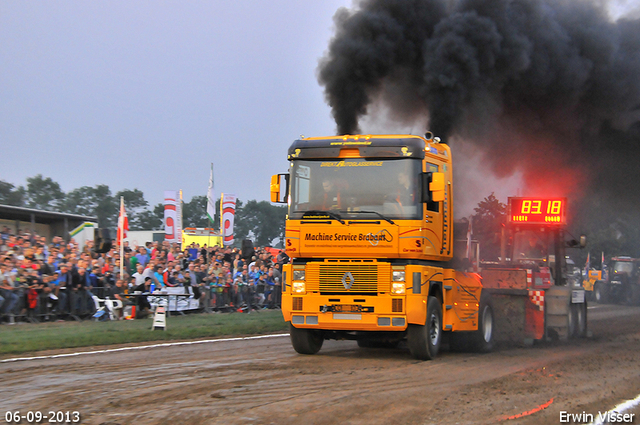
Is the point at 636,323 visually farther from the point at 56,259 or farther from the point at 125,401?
the point at 125,401

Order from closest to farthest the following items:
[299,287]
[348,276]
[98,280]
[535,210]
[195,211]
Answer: [348,276] → [299,287] → [535,210] → [98,280] → [195,211]

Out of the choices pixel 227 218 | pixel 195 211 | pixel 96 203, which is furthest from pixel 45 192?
pixel 227 218

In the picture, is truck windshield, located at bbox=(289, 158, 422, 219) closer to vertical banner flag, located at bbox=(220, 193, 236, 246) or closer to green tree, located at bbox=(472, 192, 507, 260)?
green tree, located at bbox=(472, 192, 507, 260)

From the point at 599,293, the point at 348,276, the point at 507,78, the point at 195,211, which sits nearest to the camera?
the point at 348,276

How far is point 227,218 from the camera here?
105 feet

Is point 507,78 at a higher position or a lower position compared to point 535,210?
higher

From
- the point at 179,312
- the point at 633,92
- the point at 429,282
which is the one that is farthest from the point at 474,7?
the point at 179,312

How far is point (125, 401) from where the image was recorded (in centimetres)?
678

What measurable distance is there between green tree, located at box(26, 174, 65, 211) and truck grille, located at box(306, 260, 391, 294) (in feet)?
213

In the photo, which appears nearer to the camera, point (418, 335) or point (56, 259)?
point (418, 335)

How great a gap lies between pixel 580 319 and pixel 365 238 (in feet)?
25.4

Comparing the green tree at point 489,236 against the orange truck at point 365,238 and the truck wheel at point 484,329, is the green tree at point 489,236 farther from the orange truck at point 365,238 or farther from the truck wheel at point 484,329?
the orange truck at point 365,238

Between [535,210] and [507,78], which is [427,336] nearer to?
[535,210]

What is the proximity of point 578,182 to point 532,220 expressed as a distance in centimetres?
702
